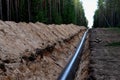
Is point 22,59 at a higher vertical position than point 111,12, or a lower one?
lower

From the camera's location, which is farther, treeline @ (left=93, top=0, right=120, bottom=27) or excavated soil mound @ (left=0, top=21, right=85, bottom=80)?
treeline @ (left=93, top=0, right=120, bottom=27)

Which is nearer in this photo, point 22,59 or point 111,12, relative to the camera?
point 22,59

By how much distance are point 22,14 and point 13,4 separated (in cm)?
394

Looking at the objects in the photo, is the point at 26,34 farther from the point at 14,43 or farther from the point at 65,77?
the point at 65,77

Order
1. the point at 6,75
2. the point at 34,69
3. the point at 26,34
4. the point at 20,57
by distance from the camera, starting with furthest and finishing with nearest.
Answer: the point at 26,34
the point at 34,69
the point at 20,57
the point at 6,75

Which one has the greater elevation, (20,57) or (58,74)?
(20,57)

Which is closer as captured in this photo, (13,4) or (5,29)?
(5,29)

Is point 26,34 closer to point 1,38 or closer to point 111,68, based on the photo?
point 1,38

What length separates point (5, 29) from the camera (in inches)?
405

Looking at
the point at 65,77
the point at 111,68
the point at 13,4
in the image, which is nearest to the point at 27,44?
the point at 65,77

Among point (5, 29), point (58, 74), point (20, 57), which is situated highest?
point (5, 29)

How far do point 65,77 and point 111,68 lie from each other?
130cm

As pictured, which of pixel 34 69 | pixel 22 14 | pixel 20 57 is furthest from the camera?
pixel 22 14

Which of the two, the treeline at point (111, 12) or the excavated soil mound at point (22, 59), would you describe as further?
the treeline at point (111, 12)
